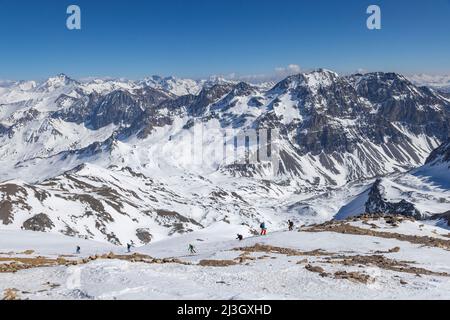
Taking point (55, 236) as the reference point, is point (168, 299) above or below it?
above

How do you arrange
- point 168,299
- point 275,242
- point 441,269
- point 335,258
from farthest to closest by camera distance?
point 275,242 → point 335,258 → point 441,269 → point 168,299
